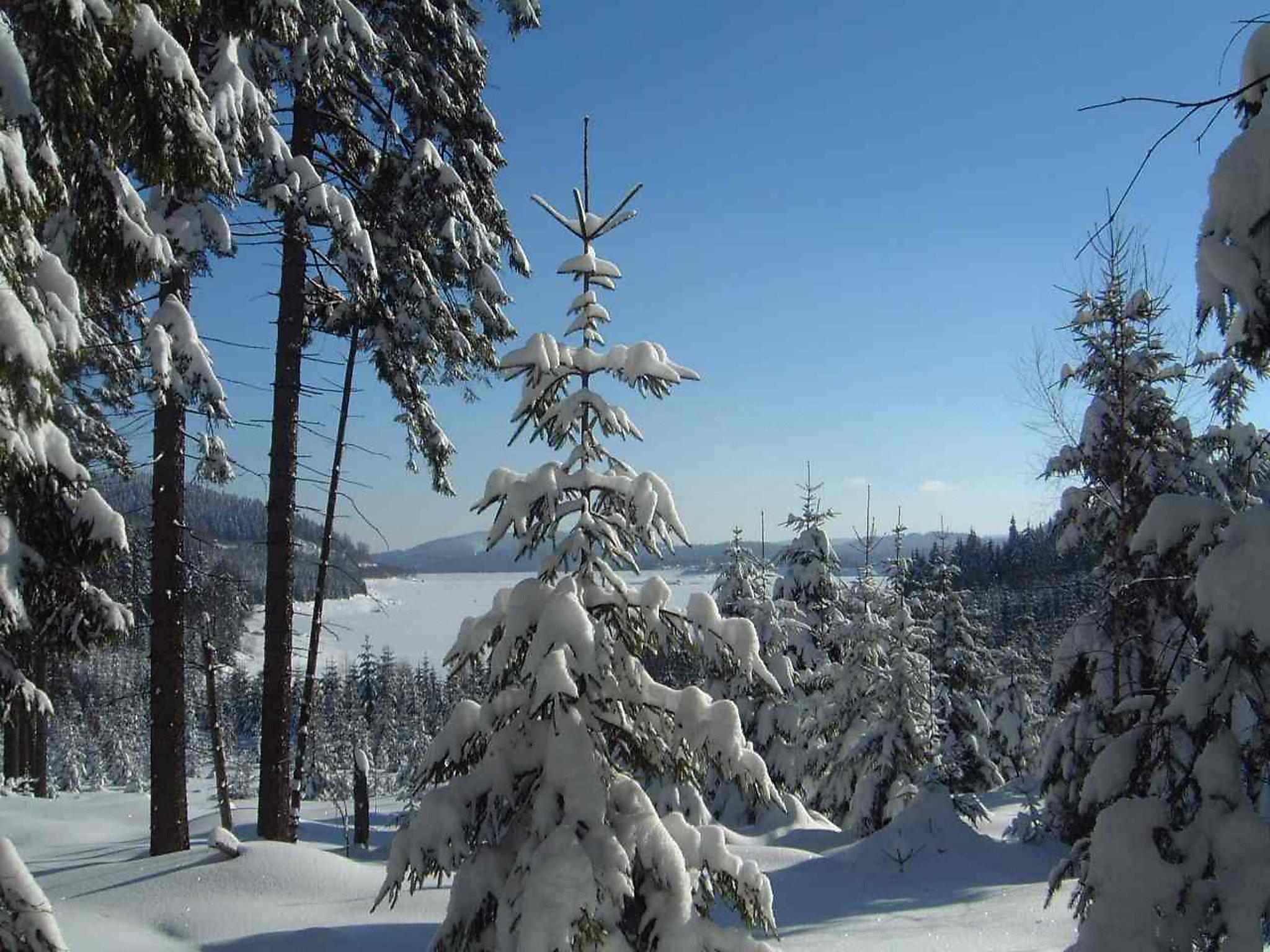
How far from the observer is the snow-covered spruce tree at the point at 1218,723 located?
128 inches

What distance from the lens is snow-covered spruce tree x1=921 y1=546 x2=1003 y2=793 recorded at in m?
19.3

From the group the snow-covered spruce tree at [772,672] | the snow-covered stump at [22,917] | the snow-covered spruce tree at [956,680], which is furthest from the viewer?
the snow-covered spruce tree at [956,680]

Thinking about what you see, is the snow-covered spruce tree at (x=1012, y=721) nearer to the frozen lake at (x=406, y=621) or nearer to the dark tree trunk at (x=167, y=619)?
the dark tree trunk at (x=167, y=619)

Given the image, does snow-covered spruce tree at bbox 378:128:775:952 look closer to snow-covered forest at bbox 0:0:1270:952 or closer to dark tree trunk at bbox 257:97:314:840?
snow-covered forest at bbox 0:0:1270:952

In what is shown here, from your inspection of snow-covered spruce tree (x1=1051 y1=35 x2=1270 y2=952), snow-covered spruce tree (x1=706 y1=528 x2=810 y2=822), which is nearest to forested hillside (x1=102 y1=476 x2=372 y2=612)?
snow-covered spruce tree (x1=1051 y1=35 x2=1270 y2=952)

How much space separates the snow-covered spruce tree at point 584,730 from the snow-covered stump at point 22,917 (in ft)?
4.56

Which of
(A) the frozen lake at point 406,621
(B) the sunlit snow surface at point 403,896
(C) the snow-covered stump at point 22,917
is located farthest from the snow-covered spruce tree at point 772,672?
(A) the frozen lake at point 406,621

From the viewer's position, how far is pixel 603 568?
4.32 meters

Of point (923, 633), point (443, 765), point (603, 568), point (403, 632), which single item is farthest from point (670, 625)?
point (403, 632)

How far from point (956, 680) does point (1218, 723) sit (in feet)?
59.6

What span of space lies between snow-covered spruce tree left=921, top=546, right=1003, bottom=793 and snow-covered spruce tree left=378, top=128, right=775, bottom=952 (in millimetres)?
15764

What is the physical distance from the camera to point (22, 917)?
292 centimetres

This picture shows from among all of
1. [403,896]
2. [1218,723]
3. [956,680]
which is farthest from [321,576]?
[956,680]

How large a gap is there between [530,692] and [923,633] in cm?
1571
